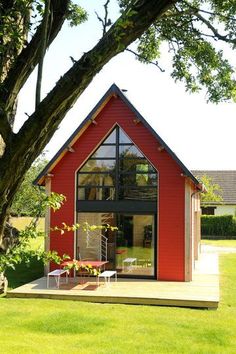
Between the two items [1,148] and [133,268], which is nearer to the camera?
[1,148]

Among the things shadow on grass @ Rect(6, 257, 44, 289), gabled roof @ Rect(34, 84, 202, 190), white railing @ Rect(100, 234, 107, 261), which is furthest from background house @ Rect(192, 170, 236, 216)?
gabled roof @ Rect(34, 84, 202, 190)

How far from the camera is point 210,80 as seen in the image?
6.41m

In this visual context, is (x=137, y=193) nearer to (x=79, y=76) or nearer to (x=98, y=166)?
(x=98, y=166)

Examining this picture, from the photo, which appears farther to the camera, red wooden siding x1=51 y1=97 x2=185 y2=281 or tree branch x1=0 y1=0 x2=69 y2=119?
red wooden siding x1=51 y1=97 x2=185 y2=281

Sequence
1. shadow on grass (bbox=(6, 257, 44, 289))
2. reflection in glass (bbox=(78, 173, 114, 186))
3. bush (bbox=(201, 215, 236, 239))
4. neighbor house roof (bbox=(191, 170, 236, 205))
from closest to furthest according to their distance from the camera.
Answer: shadow on grass (bbox=(6, 257, 44, 289)) → reflection in glass (bbox=(78, 173, 114, 186)) → bush (bbox=(201, 215, 236, 239)) → neighbor house roof (bbox=(191, 170, 236, 205))

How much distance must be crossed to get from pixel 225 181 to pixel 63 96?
47.9 m

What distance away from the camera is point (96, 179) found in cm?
1702

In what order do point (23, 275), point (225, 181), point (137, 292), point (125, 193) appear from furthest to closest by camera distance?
point (225, 181) < point (23, 275) < point (125, 193) < point (137, 292)

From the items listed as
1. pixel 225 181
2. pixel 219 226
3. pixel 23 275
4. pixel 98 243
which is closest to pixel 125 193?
pixel 98 243

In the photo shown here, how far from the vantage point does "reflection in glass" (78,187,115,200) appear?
16766 mm

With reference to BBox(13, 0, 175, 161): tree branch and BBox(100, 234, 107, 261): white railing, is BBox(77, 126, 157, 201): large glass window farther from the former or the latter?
BBox(13, 0, 175, 161): tree branch

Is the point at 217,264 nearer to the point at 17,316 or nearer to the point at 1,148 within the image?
the point at 17,316

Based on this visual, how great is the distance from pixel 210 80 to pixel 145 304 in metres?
7.84

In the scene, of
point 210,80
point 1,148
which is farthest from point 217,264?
point 1,148
